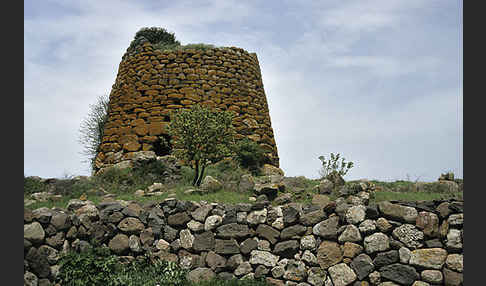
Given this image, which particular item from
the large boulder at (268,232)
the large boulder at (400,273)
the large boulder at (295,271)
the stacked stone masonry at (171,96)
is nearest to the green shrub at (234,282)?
the large boulder at (295,271)

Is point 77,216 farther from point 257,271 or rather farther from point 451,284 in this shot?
point 451,284

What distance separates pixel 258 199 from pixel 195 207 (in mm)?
1287

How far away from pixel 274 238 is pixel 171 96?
23.9 ft

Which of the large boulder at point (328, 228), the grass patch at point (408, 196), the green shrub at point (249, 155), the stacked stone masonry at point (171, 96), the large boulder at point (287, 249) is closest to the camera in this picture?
the large boulder at point (328, 228)

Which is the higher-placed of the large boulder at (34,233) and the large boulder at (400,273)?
the large boulder at (34,233)

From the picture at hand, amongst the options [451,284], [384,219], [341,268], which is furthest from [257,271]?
[451,284]

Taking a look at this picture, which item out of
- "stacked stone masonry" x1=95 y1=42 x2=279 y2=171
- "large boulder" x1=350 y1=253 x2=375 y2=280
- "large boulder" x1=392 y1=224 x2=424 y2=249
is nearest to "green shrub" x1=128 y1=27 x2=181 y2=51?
"stacked stone masonry" x1=95 y1=42 x2=279 y2=171

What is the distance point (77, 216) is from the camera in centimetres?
693

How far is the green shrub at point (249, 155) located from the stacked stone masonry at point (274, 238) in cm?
417

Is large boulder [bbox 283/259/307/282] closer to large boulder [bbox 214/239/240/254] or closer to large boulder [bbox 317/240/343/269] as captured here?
large boulder [bbox 317/240/343/269]

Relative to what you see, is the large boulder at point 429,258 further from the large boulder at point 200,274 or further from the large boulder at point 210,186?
the large boulder at point 210,186

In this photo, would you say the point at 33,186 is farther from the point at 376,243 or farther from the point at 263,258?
the point at 376,243

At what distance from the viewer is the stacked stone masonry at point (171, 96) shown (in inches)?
500

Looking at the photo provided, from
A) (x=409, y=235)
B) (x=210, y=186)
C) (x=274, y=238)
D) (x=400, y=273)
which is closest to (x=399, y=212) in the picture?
(x=409, y=235)
